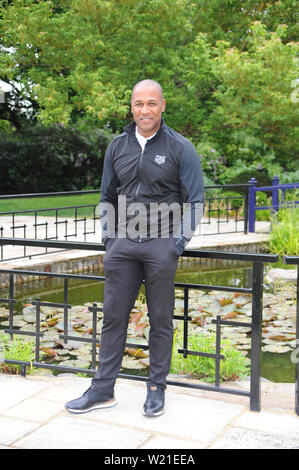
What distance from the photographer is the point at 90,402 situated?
11.8 feet

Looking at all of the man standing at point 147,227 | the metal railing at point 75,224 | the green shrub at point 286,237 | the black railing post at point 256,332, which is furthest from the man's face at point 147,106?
the green shrub at point 286,237

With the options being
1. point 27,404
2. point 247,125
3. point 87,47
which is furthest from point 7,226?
point 27,404

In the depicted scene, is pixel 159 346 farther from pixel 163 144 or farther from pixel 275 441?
pixel 163 144

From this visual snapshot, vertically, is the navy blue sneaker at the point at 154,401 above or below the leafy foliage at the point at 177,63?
below

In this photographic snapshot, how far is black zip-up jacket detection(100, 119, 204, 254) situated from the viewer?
11.2ft

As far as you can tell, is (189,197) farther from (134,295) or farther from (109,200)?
(134,295)

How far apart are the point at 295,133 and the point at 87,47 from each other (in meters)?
6.44

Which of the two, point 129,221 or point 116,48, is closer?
point 129,221

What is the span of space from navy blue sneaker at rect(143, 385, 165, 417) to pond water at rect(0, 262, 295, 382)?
2.18m

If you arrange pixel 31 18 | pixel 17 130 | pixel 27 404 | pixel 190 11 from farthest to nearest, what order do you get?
pixel 17 130, pixel 190 11, pixel 31 18, pixel 27 404

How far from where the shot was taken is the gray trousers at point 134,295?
11.3 feet

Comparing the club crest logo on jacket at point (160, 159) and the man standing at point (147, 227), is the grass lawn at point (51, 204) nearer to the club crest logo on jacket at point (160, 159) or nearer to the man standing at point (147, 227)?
the man standing at point (147, 227)

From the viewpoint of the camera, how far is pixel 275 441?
10.5ft

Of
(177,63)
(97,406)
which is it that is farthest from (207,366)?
(177,63)
